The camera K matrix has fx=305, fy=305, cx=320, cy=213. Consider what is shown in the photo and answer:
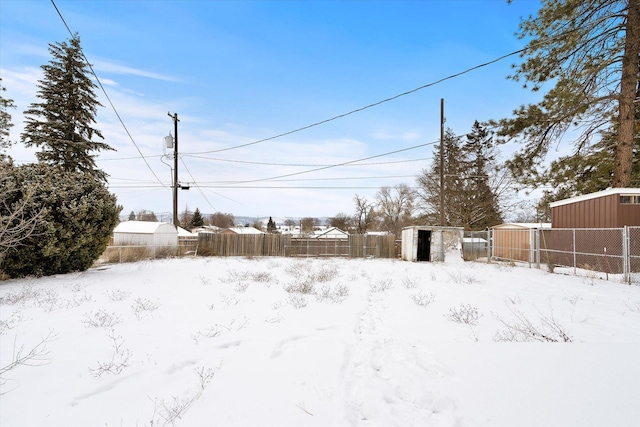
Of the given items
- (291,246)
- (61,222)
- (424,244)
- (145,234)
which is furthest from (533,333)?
(145,234)

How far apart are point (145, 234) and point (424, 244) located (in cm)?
1895

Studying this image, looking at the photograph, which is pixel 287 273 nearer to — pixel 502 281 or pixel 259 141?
pixel 502 281

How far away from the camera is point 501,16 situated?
9539 mm

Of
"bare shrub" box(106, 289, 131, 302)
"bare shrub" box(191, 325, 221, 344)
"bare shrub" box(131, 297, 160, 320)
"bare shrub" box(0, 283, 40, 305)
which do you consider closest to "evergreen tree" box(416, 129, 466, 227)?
"bare shrub" box(106, 289, 131, 302)

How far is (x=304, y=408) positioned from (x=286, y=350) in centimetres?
126

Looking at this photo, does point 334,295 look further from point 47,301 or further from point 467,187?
point 467,187

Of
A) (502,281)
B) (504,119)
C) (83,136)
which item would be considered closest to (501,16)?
(504,119)

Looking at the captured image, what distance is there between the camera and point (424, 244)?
1958 cm

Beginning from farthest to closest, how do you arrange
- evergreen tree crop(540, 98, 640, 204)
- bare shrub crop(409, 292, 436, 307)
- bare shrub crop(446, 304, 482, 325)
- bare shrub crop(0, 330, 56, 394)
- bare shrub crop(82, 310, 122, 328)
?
evergreen tree crop(540, 98, 640, 204) → bare shrub crop(409, 292, 436, 307) → bare shrub crop(446, 304, 482, 325) → bare shrub crop(82, 310, 122, 328) → bare shrub crop(0, 330, 56, 394)

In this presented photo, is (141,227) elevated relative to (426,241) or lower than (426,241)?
elevated

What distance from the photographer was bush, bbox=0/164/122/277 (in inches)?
353

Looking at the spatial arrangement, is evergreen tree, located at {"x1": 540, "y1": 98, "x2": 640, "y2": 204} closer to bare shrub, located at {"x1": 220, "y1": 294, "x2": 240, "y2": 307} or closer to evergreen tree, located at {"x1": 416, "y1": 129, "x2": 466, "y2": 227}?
evergreen tree, located at {"x1": 416, "y1": 129, "x2": 466, "y2": 227}

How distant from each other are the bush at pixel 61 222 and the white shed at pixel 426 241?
15.4 metres

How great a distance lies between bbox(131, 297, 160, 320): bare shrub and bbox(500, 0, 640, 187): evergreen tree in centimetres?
1182
